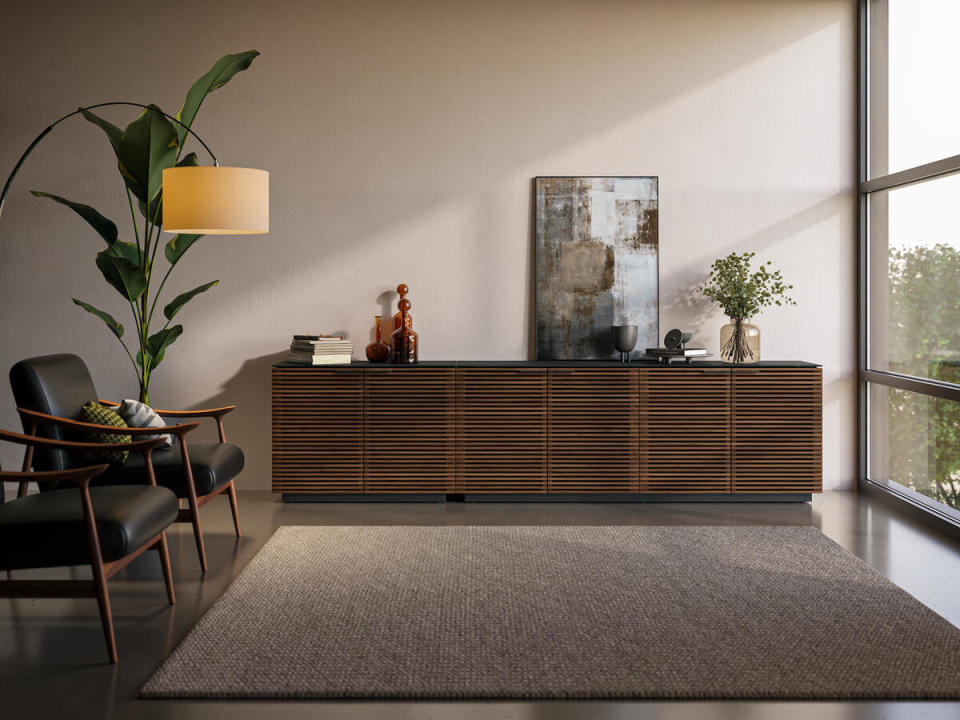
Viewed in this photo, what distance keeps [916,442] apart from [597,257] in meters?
2.15

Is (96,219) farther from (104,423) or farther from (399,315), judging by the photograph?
(399,315)

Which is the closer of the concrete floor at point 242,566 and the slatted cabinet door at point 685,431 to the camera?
the concrete floor at point 242,566

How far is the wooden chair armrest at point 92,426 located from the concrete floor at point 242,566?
613 mm

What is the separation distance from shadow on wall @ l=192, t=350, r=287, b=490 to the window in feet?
12.3

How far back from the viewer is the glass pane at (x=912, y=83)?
462 centimetres

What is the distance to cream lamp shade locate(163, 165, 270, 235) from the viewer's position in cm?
383

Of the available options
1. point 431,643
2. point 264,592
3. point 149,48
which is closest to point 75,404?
point 264,592

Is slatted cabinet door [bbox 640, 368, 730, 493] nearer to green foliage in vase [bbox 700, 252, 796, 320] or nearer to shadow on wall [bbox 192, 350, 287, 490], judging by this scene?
green foliage in vase [bbox 700, 252, 796, 320]

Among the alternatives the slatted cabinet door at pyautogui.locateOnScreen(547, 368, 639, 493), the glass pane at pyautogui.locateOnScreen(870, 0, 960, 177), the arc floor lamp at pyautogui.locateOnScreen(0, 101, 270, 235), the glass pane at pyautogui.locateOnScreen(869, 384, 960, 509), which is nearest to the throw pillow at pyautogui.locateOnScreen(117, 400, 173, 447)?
the arc floor lamp at pyautogui.locateOnScreen(0, 101, 270, 235)

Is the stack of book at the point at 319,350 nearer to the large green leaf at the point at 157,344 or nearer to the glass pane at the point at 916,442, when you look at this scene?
the large green leaf at the point at 157,344

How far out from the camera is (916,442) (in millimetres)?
4980

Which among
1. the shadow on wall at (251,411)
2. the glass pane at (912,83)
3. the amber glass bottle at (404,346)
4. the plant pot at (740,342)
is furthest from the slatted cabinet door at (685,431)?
the shadow on wall at (251,411)

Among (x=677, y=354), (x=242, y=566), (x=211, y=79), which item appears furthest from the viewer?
(x=677, y=354)

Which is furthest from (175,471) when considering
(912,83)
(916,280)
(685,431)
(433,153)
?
(912,83)
